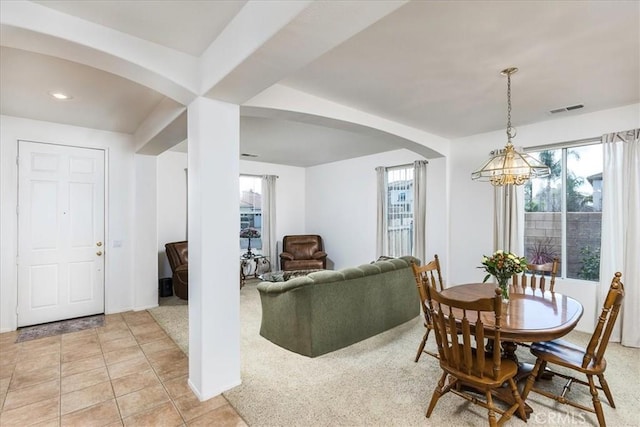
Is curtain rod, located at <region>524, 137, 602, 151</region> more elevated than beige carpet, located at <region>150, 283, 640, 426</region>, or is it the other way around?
curtain rod, located at <region>524, 137, 602, 151</region>

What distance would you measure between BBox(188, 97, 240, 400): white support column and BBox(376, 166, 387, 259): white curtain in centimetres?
397

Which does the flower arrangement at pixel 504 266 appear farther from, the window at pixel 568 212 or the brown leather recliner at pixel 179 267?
the brown leather recliner at pixel 179 267

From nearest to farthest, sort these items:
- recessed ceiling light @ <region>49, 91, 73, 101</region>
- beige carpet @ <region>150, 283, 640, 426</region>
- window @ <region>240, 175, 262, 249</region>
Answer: beige carpet @ <region>150, 283, 640, 426</region> < recessed ceiling light @ <region>49, 91, 73, 101</region> < window @ <region>240, 175, 262, 249</region>

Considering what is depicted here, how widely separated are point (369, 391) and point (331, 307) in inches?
35.9

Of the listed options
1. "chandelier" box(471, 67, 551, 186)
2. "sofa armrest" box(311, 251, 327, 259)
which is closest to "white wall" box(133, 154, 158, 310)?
"sofa armrest" box(311, 251, 327, 259)

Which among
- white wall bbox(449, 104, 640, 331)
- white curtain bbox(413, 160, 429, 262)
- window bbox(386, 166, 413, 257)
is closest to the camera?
white wall bbox(449, 104, 640, 331)

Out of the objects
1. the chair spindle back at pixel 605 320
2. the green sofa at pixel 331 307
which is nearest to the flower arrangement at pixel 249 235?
the green sofa at pixel 331 307

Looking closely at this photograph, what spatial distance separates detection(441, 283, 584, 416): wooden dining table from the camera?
6.56ft

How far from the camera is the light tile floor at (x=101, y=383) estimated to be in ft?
7.41

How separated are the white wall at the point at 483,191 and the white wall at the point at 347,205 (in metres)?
0.95

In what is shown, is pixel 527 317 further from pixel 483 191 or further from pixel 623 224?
pixel 483 191

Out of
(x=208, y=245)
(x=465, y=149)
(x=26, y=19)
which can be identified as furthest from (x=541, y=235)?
(x=26, y=19)

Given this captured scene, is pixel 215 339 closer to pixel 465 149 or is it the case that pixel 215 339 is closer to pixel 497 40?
pixel 497 40

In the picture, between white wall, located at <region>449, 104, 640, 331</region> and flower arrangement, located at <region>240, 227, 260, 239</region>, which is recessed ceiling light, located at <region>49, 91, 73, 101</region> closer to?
flower arrangement, located at <region>240, 227, 260, 239</region>
